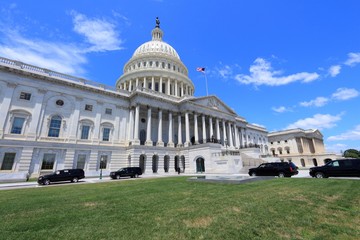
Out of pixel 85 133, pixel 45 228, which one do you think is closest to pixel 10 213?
pixel 45 228

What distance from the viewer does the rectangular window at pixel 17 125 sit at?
26.8 m

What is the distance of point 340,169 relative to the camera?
1741cm

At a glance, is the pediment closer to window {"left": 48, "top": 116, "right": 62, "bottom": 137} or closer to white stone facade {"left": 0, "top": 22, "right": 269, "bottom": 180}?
white stone facade {"left": 0, "top": 22, "right": 269, "bottom": 180}

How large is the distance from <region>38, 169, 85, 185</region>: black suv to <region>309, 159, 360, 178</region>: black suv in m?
27.7

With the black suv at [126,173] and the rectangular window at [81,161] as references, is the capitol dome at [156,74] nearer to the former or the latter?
the rectangular window at [81,161]

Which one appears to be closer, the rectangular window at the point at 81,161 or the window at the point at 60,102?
the rectangular window at the point at 81,161

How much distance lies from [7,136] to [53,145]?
5.75m

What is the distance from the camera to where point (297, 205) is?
7.05 metres

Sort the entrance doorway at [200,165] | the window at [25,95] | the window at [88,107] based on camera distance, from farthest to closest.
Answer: the entrance doorway at [200,165] → the window at [88,107] → the window at [25,95]

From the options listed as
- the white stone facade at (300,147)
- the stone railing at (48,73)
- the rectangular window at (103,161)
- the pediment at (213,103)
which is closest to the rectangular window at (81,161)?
the rectangular window at (103,161)

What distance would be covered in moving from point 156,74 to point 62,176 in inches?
1593

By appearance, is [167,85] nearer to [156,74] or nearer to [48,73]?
[156,74]

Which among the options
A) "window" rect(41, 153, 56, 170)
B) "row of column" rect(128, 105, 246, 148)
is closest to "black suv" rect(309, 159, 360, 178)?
"row of column" rect(128, 105, 246, 148)

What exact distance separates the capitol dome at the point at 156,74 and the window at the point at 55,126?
2437 centimetres
